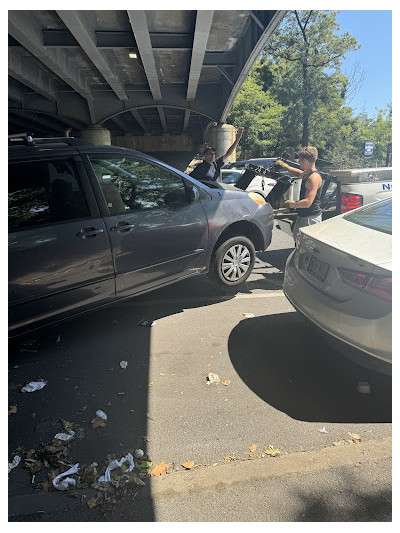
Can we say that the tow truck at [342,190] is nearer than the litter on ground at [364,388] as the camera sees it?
No

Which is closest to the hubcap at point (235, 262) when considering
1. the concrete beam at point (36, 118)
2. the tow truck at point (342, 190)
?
the tow truck at point (342, 190)

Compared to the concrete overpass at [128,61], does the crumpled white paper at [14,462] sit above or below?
below

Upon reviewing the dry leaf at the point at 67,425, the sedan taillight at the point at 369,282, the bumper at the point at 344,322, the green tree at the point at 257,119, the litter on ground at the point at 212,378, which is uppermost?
the green tree at the point at 257,119

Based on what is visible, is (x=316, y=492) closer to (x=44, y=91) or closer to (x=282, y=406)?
(x=282, y=406)

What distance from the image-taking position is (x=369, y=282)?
253 cm

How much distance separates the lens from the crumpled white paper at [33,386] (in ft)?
9.66

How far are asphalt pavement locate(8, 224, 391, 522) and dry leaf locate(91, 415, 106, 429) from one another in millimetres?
31

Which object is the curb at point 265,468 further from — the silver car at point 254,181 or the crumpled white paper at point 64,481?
the silver car at point 254,181

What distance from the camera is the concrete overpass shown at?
738cm

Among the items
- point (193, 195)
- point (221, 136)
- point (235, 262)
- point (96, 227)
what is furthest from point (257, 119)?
point (96, 227)

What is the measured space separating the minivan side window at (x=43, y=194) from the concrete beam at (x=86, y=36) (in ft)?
15.8

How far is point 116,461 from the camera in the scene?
7.36ft

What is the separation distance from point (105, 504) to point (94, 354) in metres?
1.59

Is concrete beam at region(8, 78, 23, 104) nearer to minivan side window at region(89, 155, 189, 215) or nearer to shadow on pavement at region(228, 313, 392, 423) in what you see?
minivan side window at region(89, 155, 189, 215)
